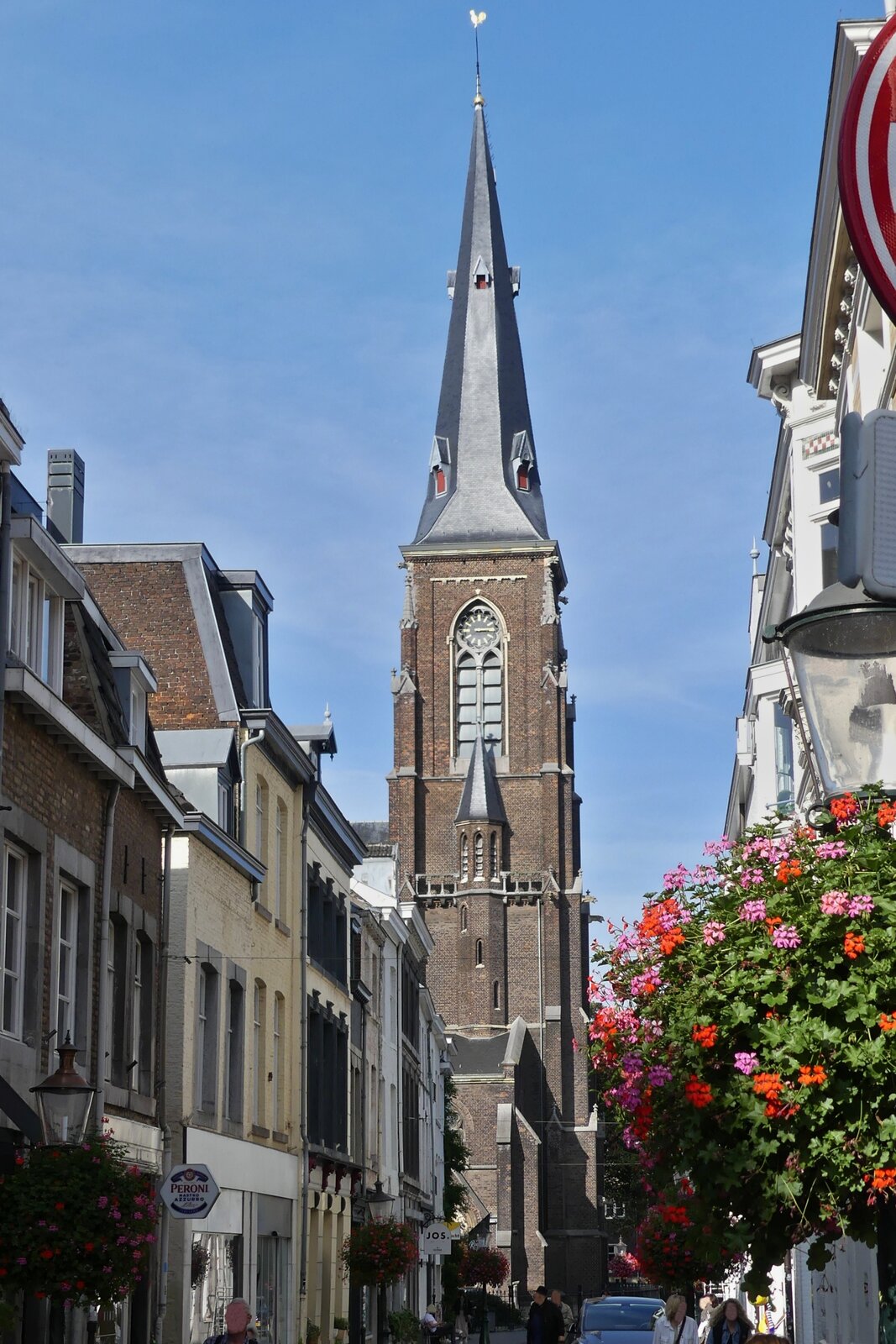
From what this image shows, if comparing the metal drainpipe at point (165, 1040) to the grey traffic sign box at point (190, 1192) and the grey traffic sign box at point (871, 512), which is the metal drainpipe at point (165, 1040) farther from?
the grey traffic sign box at point (871, 512)

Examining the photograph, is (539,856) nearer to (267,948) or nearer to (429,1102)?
(429,1102)

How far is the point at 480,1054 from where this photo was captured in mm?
86562

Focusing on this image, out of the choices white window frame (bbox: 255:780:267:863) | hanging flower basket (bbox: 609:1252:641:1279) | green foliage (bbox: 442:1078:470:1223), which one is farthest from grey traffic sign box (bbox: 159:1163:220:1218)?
hanging flower basket (bbox: 609:1252:641:1279)

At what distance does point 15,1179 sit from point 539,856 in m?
78.6

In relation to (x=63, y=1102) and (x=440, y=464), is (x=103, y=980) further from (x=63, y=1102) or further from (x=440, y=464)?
(x=440, y=464)

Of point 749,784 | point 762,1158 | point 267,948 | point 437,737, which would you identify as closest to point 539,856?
point 437,737

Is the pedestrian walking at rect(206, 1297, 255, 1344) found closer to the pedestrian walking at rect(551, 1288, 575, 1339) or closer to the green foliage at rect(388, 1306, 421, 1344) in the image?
the pedestrian walking at rect(551, 1288, 575, 1339)

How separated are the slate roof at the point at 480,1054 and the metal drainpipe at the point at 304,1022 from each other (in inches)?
2270

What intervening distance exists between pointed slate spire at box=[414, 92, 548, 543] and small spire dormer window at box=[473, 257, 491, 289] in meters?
0.04

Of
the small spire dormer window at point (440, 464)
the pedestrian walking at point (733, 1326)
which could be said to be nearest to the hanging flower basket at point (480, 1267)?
the small spire dormer window at point (440, 464)

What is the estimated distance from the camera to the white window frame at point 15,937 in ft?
46.8

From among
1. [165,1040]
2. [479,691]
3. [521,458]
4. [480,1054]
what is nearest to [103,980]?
[165,1040]

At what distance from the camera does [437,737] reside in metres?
92.0

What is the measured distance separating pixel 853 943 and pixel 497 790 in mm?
83178
